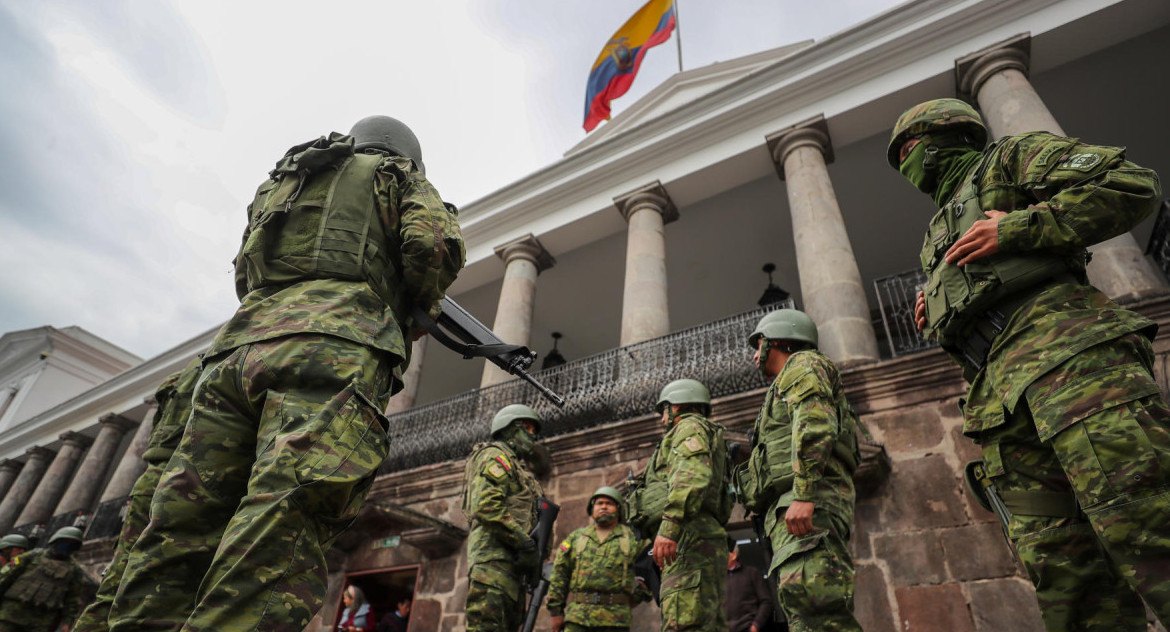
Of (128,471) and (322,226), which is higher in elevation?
(128,471)

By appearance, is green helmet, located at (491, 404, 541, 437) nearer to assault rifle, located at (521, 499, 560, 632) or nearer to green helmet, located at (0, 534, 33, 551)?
assault rifle, located at (521, 499, 560, 632)

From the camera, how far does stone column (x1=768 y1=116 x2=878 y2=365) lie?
634 cm

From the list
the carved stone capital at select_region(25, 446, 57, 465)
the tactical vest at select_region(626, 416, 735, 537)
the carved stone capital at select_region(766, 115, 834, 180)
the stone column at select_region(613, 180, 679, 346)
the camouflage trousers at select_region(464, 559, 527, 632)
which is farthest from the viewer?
the carved stone capital at select_region(25, 446, 57, 465)

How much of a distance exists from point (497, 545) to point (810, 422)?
2.37 metres

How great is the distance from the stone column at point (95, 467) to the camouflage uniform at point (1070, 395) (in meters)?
20.5

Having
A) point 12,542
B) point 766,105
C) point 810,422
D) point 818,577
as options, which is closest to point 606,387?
point 766,105

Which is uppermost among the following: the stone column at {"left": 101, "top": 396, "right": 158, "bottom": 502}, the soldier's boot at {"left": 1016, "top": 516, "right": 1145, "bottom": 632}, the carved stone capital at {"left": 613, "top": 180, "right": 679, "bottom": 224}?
the carved stone capital at {"left": 613, "top": 180, "right": 679, "bottom": 224}

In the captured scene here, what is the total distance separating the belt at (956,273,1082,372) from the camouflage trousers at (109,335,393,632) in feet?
6.47

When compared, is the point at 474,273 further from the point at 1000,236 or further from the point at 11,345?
the point at 11,345

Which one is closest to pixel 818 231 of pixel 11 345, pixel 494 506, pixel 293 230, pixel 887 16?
pixel 887 16

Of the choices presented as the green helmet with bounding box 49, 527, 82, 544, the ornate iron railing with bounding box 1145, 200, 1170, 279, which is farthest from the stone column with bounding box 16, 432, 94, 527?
the ornate iron railing with bounding box 1145, 200, 1170, 279

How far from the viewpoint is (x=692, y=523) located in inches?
141

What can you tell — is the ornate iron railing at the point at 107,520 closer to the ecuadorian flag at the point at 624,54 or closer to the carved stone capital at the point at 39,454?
the carved stone capital at the point at 39,454

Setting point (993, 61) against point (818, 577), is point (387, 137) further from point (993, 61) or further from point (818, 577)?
point (993, 61)
